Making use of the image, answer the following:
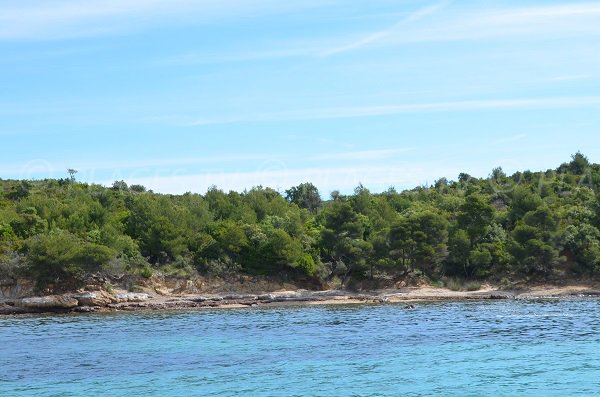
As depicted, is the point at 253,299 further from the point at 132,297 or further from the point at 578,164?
the point at 578,164

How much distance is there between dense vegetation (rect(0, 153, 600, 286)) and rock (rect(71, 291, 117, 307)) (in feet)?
8.60

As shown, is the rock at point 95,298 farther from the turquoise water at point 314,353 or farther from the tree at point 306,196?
the tree at point 306,196

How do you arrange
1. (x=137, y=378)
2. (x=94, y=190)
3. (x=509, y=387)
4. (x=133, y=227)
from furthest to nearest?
(x=94, y=190) < (x=133, y=227) < (x=137, y=378) < (x=509, y=387)

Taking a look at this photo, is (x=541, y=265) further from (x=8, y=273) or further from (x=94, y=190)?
(x=94, y=190)

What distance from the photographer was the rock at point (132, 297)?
232ft

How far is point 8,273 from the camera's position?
232 ft

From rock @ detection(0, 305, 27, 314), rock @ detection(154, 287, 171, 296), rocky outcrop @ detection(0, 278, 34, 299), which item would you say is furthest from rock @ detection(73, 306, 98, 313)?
rock @ detection(154, 287, 171, 296)

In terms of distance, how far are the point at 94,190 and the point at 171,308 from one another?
47016mm

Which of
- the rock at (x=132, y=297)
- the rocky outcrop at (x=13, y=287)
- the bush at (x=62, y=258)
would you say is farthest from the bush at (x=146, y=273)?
the rocky outcrop at (x=13, y=287)

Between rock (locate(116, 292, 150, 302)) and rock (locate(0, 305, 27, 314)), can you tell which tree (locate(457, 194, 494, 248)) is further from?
rock (locate(0, 305, 27, 314))

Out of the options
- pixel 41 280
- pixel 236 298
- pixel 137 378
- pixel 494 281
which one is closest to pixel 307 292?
pixel 236 298

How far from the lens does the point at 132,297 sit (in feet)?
234

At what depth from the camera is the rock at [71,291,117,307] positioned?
68.6 meters

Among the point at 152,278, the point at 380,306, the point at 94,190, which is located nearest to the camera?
the point at 380,306
